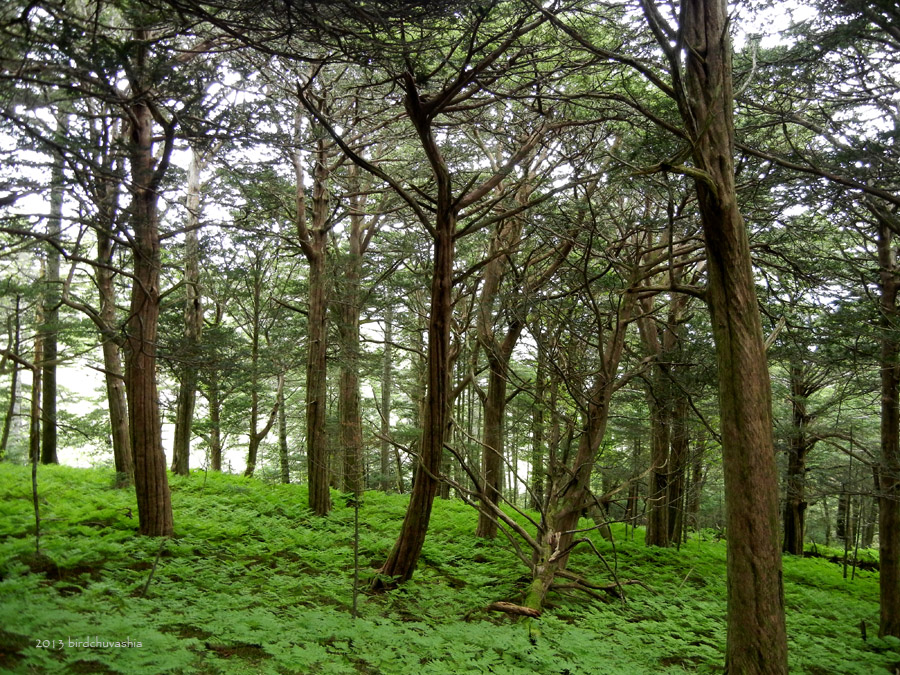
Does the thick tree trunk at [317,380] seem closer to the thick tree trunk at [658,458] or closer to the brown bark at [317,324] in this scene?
the brown bark at [317,324]

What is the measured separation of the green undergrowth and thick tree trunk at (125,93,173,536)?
0.50 metres

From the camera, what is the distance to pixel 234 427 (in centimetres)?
1484

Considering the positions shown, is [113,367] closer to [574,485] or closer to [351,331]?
[351,331]

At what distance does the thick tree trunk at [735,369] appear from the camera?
165 inches

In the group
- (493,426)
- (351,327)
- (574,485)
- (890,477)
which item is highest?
(351,327)

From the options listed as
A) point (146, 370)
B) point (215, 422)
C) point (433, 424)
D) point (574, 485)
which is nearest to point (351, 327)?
point (215, 422)

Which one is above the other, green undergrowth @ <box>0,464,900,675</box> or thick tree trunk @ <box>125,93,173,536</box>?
thick tree trunk @ <box>125,93,173,536</box>

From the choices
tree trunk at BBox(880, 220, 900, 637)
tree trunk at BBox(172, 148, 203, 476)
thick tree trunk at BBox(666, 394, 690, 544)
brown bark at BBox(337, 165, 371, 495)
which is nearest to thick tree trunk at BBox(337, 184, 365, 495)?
brown bark at BBox(337, 165, 371, 495)

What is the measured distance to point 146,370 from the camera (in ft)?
24.3

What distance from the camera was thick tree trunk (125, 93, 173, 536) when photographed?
7293mm

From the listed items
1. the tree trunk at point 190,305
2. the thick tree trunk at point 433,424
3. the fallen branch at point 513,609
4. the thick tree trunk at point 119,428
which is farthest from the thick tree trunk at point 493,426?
the thick tree trunk at point 119,428

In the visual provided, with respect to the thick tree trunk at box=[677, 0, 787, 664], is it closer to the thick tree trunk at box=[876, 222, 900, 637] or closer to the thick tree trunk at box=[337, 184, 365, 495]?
the thick tree trunk at box=[876, 222, 900, 637]

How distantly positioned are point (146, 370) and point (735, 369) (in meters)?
6.95

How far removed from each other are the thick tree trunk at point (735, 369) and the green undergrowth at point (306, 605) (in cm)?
154
